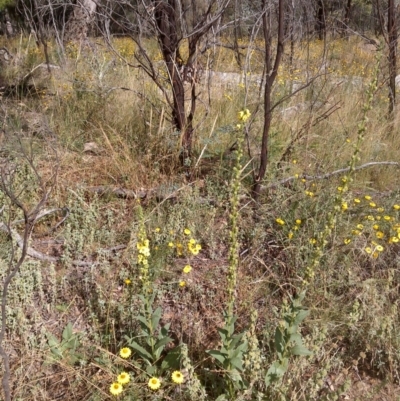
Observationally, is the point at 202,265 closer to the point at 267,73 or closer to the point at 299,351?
the point at 299,351

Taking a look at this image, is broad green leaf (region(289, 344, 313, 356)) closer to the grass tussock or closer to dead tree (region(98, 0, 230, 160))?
the grass tussock

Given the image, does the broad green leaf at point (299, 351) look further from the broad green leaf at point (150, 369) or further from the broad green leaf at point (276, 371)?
the broad green leaf at point (150, 369)

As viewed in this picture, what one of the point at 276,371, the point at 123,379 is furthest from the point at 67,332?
the point at 276,371

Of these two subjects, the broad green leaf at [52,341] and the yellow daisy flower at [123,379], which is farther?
the broad green leaf at [52,341]

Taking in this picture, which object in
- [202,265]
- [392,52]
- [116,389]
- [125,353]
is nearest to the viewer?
[116,389]

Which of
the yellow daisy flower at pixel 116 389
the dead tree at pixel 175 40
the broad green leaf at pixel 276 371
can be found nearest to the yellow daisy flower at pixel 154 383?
the yellow daisy flower at pixel 116 389

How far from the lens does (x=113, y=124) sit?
11.7 feet

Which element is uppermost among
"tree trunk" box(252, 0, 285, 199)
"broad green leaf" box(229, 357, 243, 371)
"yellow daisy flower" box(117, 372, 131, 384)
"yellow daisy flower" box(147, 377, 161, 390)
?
"tree trunk" box(252, 0, 285, 199)

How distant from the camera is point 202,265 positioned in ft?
7.67

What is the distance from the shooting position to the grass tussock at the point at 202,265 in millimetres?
1605

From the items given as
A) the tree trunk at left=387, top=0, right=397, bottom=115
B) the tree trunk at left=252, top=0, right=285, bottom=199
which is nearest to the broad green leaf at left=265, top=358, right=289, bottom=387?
the tree trunk at left=252, top=0, right=285, bottom=199

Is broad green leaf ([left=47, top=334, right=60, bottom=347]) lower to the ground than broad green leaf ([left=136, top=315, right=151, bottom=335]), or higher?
lower

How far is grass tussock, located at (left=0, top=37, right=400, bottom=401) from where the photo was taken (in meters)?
1.61

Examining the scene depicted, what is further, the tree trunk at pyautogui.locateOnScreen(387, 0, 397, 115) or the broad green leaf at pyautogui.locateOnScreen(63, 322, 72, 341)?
the tree trunk at pyautogui.locateOnScreen(387, 0, 397, 115)
